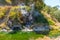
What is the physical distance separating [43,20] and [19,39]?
47 cm

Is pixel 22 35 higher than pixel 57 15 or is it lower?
lower

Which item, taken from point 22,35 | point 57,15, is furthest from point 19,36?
point 57,15

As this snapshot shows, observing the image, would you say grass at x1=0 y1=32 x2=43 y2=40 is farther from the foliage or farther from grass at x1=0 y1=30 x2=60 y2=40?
the foliage

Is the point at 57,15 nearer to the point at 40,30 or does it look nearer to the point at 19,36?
the point at 40,30

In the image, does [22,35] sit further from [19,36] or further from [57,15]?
[57,15]

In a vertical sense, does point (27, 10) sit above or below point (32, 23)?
above

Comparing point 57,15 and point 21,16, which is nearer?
point 21,16

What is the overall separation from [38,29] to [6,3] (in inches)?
25.0

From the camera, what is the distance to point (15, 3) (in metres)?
3.31

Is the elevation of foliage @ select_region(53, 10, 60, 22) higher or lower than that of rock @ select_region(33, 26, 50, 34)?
higher

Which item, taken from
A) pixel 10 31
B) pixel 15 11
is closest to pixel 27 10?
pixel 15 11

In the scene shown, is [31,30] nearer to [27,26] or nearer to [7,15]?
[27,26]

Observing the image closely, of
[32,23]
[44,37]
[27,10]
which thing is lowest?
[44,37]

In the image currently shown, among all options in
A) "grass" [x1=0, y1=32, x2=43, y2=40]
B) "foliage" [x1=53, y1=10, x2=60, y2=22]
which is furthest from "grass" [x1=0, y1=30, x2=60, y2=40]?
"foliage" [x1=53, y1=10, x2=60, y2=22]
